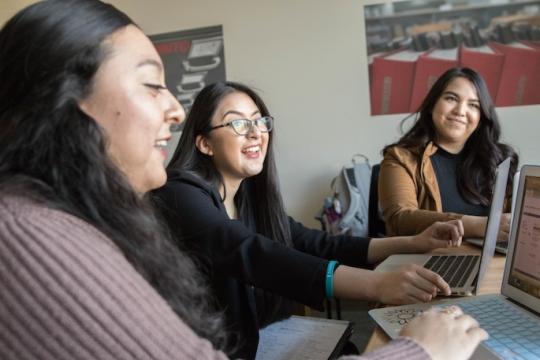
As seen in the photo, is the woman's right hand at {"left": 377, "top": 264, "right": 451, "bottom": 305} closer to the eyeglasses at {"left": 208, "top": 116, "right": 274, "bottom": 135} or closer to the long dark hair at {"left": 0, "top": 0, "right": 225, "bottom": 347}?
the long dark hair at {"left": 0, "top": 0, "right": 225, "bottom": 347}

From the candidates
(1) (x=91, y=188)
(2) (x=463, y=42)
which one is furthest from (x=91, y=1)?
(2) (x=463, y=42)

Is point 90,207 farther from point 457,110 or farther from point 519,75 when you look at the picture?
point 519,75

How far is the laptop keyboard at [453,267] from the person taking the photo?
0.99m

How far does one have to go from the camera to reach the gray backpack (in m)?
2.56

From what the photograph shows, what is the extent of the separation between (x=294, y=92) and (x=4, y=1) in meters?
2.11

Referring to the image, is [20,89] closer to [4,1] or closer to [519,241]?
[519,241]

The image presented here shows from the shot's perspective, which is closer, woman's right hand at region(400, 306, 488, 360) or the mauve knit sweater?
the mauve knit sweater

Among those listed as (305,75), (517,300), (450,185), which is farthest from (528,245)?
(305,75)

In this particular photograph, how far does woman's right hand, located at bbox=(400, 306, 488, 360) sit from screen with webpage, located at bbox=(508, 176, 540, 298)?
23cm

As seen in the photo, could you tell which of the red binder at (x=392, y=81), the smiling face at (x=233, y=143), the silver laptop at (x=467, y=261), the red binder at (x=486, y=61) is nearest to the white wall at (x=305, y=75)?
the red binder at (x=392, y=81)

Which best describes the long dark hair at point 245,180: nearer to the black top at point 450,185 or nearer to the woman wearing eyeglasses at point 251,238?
the woman wearing eyeglasses at point 251,238

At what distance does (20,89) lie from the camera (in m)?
0.59

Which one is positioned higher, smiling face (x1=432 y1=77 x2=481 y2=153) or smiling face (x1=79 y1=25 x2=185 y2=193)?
smiling face (x1=79 y1=25 x2=185 y2=193)

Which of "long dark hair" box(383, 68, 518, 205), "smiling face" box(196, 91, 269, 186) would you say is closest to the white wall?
"long dark hair" box(383, 68, 518, 205)
